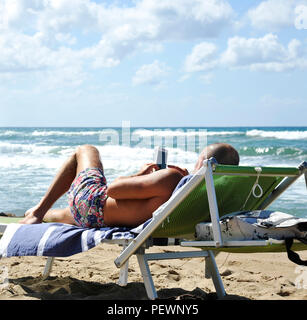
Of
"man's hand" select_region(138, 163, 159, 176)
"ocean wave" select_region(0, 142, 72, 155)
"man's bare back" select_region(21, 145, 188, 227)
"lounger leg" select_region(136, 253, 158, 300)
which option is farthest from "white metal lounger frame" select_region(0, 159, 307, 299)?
"ocean wave" select_region(0, 142, 72, 155)

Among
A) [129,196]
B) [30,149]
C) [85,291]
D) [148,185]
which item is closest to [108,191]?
[129,196]

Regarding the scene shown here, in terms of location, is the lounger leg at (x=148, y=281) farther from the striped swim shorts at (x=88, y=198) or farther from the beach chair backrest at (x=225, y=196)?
the striped swim shorts at (x=88, y=198)

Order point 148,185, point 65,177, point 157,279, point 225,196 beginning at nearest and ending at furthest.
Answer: point 148,185, point 225,196, point 65,177, point 157,279

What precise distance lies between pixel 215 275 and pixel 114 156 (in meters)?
15.1

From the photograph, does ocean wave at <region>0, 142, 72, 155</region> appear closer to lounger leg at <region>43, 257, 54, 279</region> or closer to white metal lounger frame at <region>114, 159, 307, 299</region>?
lounger leg at <region>43, 257, 54, 279</region>

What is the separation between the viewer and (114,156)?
18.5 meters

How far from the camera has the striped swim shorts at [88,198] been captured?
3.46 metres

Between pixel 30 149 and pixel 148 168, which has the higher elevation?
pixel 148 168

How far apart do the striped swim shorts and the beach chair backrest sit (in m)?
0.47

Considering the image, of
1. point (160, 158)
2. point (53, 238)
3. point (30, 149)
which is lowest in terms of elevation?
point (30, 149)

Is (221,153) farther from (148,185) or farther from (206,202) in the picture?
(148,185)

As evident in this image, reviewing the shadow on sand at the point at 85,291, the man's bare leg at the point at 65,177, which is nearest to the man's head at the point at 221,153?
the shadow on sand at the point at 85,291

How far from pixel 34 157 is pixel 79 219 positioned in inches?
653

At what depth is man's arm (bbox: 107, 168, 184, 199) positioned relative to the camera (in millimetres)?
3154
